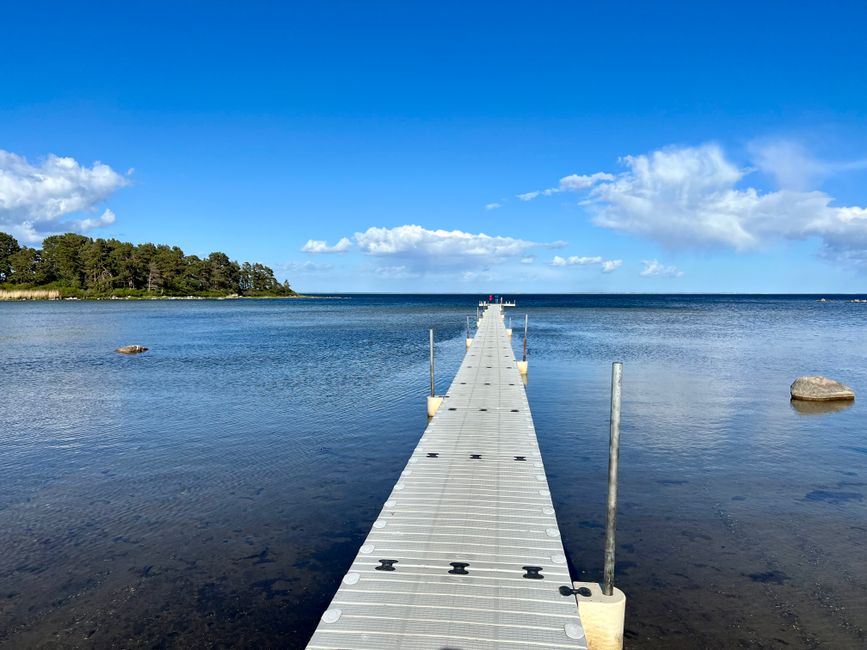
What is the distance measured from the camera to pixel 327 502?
13281mm

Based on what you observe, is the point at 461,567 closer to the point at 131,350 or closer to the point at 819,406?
the point at 819,406

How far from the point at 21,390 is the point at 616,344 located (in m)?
47.5

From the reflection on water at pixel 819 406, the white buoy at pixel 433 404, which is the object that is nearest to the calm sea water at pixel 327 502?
the reflection on water at pixel 819 406

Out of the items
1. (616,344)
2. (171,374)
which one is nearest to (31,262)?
(171,374)

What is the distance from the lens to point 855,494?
44.8ft

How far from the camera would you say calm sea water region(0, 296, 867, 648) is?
863cm

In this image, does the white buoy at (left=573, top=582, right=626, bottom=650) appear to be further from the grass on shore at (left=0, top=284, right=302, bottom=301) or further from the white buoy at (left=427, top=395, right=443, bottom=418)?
the grass on shore at (left=0, top=284, right=302, bottom=301)

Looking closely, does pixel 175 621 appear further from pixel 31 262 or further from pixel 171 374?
pixel 31 262

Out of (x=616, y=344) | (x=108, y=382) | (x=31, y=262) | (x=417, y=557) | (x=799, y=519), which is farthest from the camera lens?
(x=31, y=262)

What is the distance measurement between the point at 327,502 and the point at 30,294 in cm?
17269

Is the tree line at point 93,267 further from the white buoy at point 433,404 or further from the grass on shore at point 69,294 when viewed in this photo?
the white buoy at point 433,404

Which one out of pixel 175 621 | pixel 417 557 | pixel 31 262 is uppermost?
pixel 31 262

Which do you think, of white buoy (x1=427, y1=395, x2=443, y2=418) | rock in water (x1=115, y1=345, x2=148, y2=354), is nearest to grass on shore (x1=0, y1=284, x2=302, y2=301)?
rock in water (x1=115, y1=345, x2=148, y2=354)

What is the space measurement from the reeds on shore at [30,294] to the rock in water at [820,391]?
17620 centimetres
